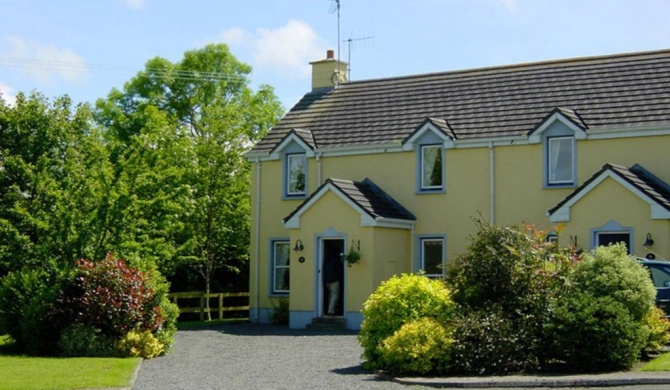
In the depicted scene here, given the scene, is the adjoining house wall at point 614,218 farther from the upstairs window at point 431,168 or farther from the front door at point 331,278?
the front door at point 331,278

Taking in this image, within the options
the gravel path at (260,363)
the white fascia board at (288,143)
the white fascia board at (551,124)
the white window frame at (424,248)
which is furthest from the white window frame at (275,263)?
the white fascia board at (551,124)

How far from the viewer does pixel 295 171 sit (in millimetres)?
35906

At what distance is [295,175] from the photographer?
35.9m

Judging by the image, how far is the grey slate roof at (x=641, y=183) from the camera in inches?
1075

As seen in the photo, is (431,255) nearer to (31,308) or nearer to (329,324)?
(329,324)

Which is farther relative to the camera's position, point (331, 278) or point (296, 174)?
point (296, 174)

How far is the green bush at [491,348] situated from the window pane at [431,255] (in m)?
12.8

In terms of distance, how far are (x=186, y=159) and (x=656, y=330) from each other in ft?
76.6

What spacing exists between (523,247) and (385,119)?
15.0m

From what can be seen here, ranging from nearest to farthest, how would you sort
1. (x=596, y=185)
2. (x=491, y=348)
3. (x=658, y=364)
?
(x=658, y=364)
(x=491, y=348)
(x=596, y=185)

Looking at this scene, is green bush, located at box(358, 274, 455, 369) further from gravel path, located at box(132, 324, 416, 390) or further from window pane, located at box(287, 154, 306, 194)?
window pane, located at box(287, 154, 306, 194)

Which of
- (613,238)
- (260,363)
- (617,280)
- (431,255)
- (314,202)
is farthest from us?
(431,255)

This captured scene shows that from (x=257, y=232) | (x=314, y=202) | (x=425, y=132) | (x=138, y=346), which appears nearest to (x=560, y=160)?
(x=425, y=132)

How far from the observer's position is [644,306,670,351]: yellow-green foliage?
20172mm
